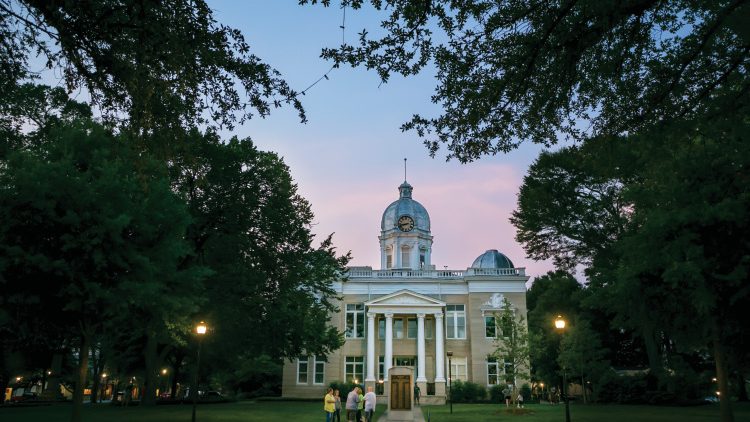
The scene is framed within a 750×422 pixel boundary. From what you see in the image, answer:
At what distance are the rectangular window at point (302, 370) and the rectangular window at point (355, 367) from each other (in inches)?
154

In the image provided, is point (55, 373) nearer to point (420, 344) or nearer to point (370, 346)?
point (370, 346)

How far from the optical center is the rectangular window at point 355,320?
5231 cm

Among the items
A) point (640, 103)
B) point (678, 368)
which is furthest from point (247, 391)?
point (640, 103)

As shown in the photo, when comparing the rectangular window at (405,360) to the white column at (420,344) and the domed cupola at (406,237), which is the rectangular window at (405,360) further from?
the domed cupola at (406,237)

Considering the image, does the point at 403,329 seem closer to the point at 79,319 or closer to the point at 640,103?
the point at 79,319

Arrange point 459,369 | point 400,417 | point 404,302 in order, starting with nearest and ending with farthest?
Result: 1. point 400,417
2. point 404,302
3. point 459,369

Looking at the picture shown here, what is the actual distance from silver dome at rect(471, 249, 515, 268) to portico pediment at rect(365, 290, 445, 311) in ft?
26.3

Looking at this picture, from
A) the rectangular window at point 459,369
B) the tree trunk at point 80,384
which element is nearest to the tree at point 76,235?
the tree trunk at point 80,384

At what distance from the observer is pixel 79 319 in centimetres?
1919

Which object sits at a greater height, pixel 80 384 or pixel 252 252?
pixel 252 252

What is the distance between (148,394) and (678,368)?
34.5m

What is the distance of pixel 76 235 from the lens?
59.4 feet

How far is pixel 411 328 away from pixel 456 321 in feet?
14.4

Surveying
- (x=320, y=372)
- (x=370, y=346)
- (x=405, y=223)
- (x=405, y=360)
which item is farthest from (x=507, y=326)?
(x=405, y=223)
